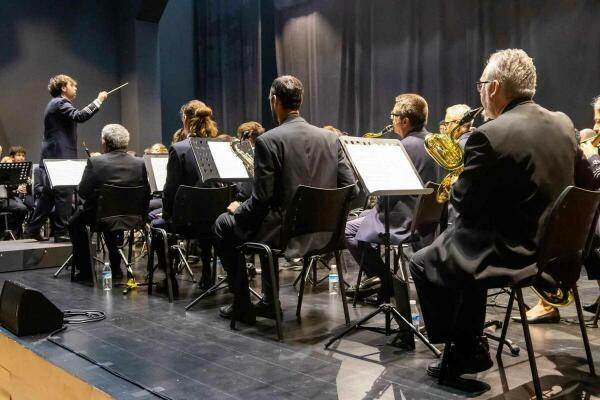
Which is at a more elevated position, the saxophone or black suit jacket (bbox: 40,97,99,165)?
black suit jacket (bbox: 40,97,99,165)

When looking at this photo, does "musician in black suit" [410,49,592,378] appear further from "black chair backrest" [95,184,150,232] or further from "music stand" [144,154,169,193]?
"music stand" [144,154,169,193]

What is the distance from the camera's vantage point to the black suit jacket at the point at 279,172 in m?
3.25

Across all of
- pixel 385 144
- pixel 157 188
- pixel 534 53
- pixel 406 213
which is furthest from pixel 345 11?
pixel 385 144

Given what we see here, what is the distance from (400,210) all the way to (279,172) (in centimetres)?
99

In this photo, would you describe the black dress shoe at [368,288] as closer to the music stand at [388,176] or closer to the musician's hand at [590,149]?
the music stand at [388,176]

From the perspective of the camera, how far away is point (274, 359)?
2.91 metres

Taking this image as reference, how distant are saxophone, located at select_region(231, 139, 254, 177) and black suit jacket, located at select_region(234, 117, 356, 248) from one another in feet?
2.16

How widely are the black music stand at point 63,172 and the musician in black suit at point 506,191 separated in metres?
3.83

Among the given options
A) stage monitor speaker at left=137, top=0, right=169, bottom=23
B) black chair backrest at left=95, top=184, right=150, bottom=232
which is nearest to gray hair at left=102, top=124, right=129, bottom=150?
black chair backrest at left=95, top=184, right=150, bottom=232

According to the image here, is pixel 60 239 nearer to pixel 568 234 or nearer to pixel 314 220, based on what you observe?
pixel 314 220

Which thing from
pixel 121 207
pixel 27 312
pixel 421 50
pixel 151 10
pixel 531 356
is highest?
pixel 151 10

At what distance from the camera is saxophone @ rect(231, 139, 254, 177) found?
4016 millimetres

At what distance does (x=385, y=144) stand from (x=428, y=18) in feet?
16.9

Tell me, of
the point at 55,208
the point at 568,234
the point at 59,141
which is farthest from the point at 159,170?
the point at 568,234
